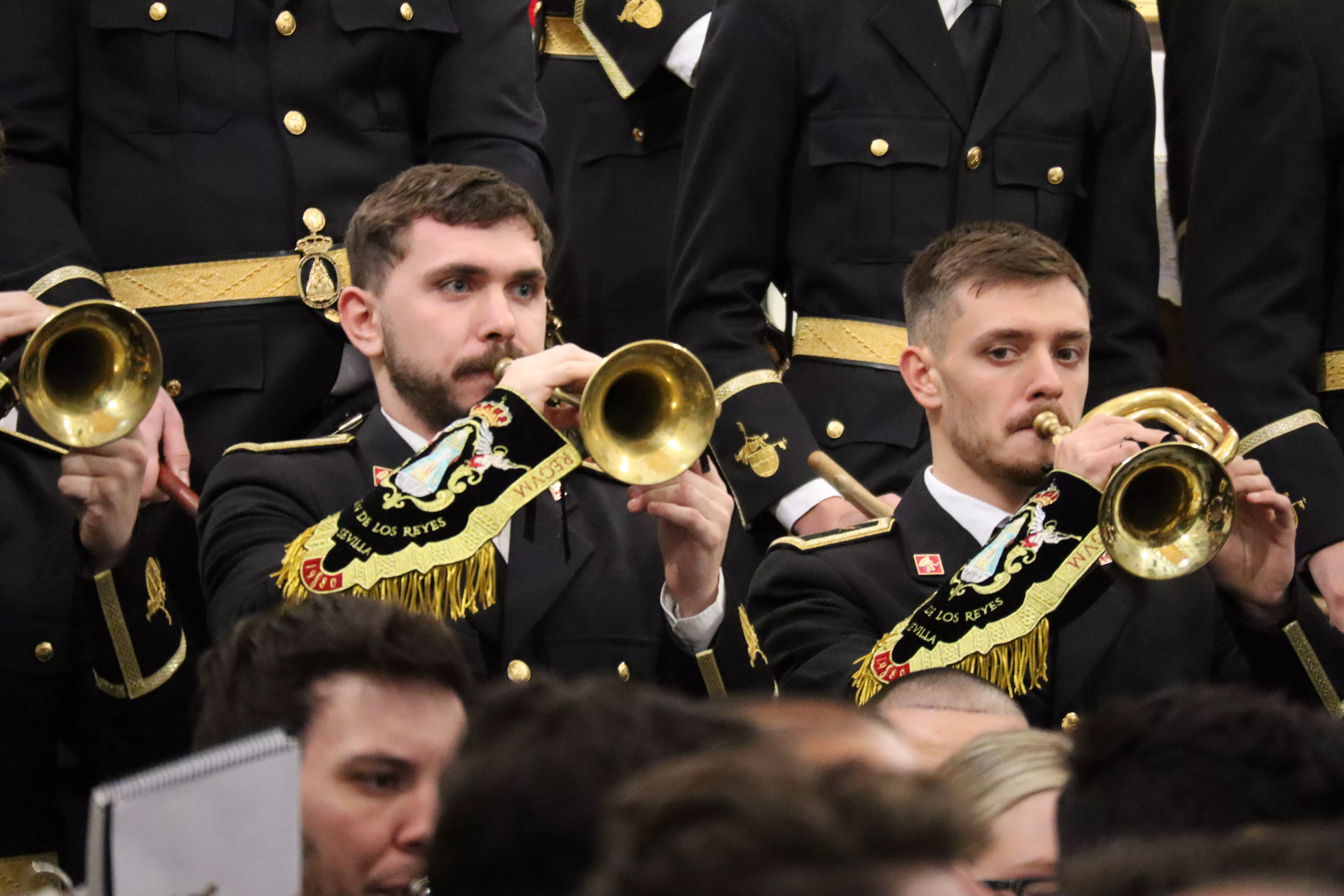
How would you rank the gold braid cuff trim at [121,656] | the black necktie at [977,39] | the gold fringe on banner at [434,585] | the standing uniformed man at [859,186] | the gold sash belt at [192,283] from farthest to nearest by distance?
1. the black necktie at [977,39]
2. the standing uniformed man at [859,186]
3. the gold sash belt at [192,283]
4. the gold braid cuff trim at [121,656]
5. the gold fringe on banner at [434,585]

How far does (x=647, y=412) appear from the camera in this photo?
3477 millimetres

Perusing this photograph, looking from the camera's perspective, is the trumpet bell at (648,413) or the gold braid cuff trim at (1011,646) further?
the trumpet bell at (648,413)

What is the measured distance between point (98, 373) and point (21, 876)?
34.4 inches

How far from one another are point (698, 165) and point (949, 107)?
565 mm

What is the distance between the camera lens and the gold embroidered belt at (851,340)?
13.6 ft

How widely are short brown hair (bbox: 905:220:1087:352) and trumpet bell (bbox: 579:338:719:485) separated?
24.3 inches

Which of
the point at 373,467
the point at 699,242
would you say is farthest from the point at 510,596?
the point at 699,242

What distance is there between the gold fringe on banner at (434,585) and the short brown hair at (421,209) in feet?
2.44

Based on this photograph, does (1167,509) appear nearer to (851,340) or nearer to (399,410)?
(851,340)

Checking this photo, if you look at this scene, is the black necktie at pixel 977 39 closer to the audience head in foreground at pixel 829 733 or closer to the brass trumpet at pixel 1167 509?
the brass trumpet at pixel 1167 509

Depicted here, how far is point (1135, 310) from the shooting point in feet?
14.3

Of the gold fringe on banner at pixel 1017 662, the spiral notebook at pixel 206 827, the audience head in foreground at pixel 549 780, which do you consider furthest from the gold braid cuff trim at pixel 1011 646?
the audience head in foreground at pixel 549 780

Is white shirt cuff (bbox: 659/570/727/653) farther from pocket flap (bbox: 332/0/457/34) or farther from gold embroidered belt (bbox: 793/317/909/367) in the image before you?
pocket flap (bbox: 332/0/457/34)

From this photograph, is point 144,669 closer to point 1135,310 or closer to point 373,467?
point 373,467
